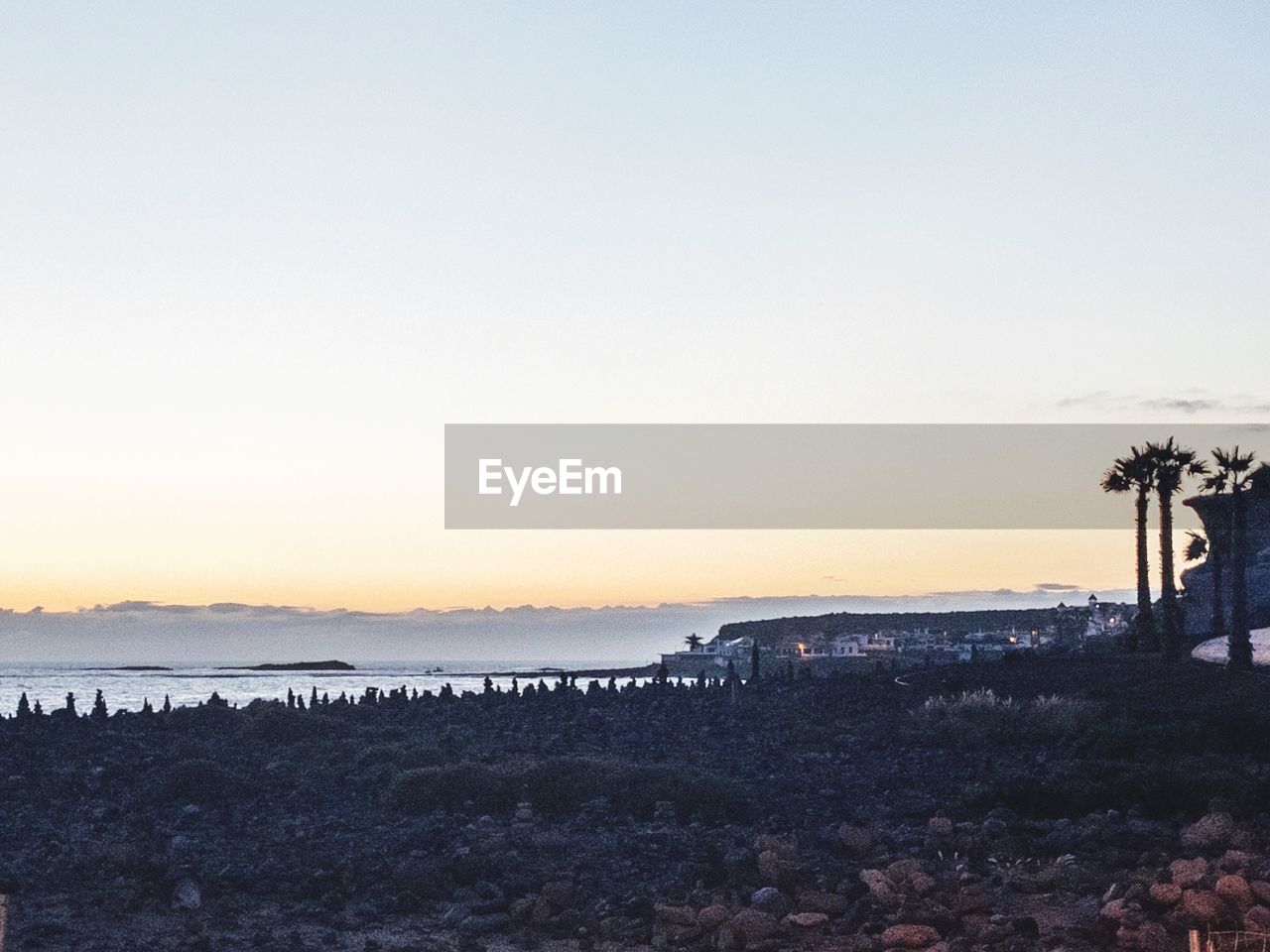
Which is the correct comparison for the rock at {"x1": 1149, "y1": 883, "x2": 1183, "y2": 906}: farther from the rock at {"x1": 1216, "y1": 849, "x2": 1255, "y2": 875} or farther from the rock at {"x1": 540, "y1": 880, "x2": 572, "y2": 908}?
the rock at {"x1": 540, "y1": 880, "x2": 572, "y2": 908}

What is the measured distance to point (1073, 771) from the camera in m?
23.8

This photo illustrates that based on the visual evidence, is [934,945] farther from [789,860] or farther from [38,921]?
[38,921]

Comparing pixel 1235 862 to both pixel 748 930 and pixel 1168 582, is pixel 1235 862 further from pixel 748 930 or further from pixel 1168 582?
pixel 1168 582

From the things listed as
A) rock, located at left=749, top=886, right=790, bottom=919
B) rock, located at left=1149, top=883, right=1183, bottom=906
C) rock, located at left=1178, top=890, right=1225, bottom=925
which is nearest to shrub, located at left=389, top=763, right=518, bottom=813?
rock, located at left=749, top=886, right=790, bottom=919

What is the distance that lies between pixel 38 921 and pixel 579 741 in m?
19.0

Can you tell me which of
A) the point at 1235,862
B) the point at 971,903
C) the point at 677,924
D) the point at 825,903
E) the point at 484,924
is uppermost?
the point at 1235,862

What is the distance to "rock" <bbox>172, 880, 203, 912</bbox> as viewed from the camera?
52.8 feet

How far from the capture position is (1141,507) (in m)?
62.0

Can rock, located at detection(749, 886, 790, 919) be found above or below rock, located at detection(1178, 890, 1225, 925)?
below

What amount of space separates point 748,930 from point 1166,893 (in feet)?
14.1

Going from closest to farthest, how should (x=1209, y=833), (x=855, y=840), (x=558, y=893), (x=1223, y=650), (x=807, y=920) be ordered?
1. (x=807, y=920)
2. (x=558, y=893)
3. (x=1209, y=833)
4. (x=855, y=840)
5. (x=1223, y=650)

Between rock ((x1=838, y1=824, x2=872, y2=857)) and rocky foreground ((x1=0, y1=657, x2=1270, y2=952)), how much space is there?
0.04 m

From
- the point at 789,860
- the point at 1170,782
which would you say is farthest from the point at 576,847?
the point at 1170,782

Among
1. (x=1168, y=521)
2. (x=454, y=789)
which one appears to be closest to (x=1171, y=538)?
(x=1168, y=521)
